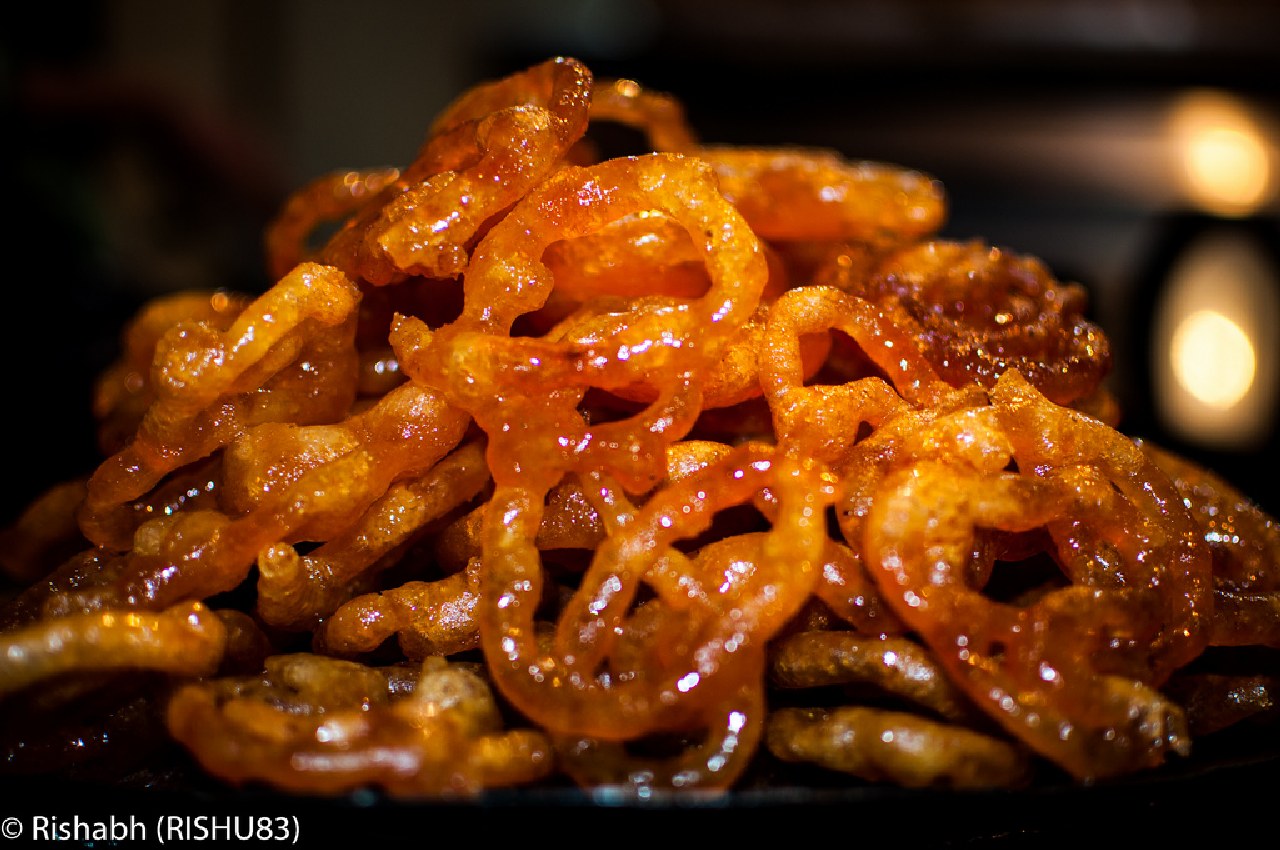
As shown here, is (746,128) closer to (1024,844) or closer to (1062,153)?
(1062,153)

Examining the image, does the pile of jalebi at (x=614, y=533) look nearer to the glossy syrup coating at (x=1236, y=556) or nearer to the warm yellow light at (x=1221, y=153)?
the glossy syrup coating at (x=1236, y=556)

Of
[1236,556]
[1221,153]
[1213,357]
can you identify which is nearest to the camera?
[1236,556]

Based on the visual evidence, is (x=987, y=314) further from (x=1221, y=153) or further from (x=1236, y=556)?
(x=1221, y=153)

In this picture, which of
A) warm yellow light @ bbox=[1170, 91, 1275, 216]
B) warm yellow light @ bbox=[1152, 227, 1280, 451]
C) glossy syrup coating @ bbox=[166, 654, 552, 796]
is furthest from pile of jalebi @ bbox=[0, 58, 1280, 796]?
warm yellow light @ bbox=[1170, 91, 1275, 216]

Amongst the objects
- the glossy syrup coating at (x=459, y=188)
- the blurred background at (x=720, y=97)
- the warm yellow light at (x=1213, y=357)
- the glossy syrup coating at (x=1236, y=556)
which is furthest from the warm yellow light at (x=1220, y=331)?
the glossy syrup coating at (x=459, y=188)

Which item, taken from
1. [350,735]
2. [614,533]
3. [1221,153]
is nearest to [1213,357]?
A: [1221,153]

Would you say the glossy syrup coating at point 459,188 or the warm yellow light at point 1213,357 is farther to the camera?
the warm yellow light at point 1213,357
